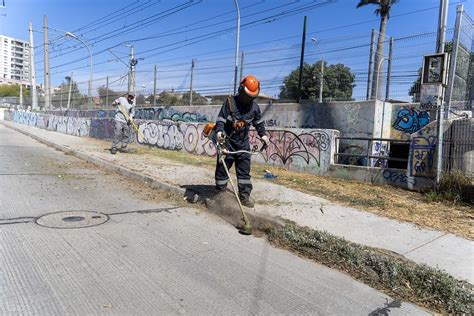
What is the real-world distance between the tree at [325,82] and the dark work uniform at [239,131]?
10.4 metres

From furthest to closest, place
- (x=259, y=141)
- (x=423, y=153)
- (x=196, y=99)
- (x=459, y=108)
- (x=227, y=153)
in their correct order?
1. (x=196, y=99)
2. (x=259, y=141)
3. (x=459, y=108)
4. (x=423, y=153)
5. (x=227, y=153)

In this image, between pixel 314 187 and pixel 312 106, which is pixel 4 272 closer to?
pixel 314 187

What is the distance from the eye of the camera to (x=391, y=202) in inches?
271

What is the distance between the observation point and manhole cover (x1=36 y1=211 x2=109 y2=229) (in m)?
5.05

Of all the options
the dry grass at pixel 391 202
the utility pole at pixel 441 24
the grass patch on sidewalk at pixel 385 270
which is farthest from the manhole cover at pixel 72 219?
the utility pole at pixel 441 24

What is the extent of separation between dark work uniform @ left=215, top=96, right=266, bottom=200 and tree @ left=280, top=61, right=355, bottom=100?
1038 cm

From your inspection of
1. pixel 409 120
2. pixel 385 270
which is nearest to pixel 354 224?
pixel 385 270

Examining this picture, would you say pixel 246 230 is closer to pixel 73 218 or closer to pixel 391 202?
pixel 73 218

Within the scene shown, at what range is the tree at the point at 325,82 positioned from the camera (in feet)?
66.6

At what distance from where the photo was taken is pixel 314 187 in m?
8.13

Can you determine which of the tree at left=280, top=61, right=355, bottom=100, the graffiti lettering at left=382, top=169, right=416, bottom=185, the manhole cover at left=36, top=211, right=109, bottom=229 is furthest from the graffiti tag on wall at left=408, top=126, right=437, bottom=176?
the tree at left=280, top=61, right=355, bottom=100

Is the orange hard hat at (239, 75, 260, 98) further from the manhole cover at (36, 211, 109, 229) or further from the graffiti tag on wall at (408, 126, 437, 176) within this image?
the graffiti tag on wall at (408, 126, 437, 176)

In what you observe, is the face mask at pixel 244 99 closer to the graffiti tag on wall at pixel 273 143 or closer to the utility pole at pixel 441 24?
the graffiti tag on wall at pixel 273 143

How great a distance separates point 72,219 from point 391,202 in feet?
18.0
